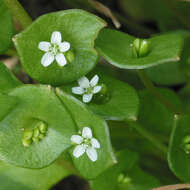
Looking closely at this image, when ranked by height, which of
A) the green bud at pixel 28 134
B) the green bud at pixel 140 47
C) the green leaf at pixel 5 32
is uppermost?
the green leaf at pixel 5 32

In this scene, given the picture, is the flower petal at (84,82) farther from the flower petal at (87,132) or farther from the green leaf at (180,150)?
the green leaf at (180,150)

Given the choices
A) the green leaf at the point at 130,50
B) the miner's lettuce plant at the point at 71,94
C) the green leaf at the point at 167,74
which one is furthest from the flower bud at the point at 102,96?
the green leaf at the point at 167,74

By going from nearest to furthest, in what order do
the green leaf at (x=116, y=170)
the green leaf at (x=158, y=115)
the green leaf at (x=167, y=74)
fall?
the green leaf at (x=116, y=170) < the green leaf at (x=158, y=115) < the green leaf at (x=167, y=74)

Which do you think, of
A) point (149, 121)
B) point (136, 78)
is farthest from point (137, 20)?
point (149, 121)

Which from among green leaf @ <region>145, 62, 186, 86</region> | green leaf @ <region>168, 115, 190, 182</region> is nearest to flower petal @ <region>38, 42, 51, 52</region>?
green leaf @ <region>168, 115, 190, 182</region>

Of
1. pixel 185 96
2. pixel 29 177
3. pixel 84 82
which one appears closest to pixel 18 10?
pixel 84 82

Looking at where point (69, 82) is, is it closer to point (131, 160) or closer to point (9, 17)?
point (9, 17)

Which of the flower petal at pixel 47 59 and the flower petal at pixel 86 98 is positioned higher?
the flower petal at pixel 47 59
